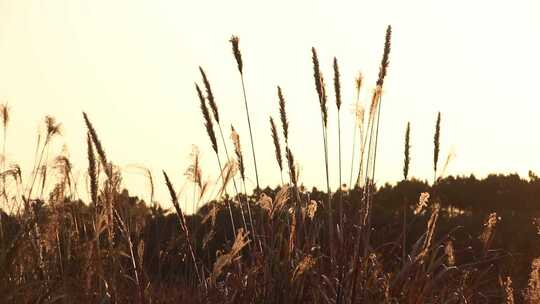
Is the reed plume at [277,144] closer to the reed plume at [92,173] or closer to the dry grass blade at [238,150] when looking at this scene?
the dry grass blade at [238,150]

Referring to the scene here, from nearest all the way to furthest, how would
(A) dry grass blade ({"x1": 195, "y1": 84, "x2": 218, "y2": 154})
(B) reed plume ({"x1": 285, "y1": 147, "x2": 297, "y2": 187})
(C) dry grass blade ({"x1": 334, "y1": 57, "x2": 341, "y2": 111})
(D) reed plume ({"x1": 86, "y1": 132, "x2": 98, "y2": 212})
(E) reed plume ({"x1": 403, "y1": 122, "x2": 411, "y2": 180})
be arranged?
(D) reed plume ({"x1": 86, "y1": 132, "x2": 98, "y2": 212}) < (A) dry grass blade ({"x1": 195, "y1": 84, "x2": 218, "y2": 154}) < (C) dry grass blade ({"x1": 334, "y1": 57, "x2": 341, "y2": 111}) < (B) reed plume ({"x1": 285, "y1": 147, "x2": 297, "y2": 187}) < (E) reed plume ({"x1": 403, "y1": 122, "x2": 411, "y2": 180})

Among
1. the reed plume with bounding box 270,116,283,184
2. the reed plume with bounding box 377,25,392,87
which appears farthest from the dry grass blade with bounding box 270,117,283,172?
the reed plume with bounding box 377,25,392,87

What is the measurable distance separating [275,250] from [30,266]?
1159 mm

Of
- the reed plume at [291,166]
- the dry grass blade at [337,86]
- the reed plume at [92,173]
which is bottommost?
the reed plume at [92,173]

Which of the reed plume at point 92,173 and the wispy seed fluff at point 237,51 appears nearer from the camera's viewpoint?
the reed plume at point 92,173

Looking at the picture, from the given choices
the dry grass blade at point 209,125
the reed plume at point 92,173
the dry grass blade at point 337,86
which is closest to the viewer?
the reed plume at point 92,173

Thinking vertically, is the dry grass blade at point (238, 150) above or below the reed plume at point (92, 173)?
above

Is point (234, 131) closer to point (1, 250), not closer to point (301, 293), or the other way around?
point (301, 293)

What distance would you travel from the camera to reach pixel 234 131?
13.7 feet

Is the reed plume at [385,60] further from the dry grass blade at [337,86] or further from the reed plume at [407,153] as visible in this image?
the reed plume at [407,153]

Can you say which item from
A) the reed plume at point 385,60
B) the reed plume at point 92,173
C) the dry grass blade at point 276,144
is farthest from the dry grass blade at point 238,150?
the reed plume at point 92,173

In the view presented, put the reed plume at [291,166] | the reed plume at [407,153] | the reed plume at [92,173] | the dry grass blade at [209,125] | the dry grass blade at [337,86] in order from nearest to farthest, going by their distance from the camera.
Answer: the reed plume at [92,173] → the dry grass blade at [209,125] → the dry grass blade at [337,86] → the reed plume at [291,166] → the reed plume at [407,153]

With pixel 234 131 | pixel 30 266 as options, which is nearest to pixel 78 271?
pixel 30 266

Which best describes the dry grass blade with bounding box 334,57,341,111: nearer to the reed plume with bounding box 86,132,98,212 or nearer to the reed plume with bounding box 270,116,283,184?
the reed plume with bounding box 270,116,283,184
